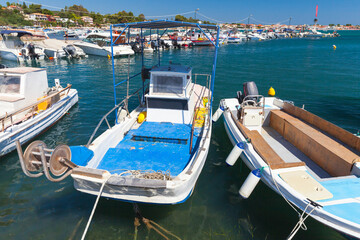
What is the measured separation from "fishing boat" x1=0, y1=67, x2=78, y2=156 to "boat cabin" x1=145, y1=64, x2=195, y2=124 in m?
5.39

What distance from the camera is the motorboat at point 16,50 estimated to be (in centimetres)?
3127

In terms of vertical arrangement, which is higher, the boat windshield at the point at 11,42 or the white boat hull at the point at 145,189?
the boat windshield at the point at 11,42

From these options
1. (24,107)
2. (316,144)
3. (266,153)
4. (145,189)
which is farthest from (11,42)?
(316,144)

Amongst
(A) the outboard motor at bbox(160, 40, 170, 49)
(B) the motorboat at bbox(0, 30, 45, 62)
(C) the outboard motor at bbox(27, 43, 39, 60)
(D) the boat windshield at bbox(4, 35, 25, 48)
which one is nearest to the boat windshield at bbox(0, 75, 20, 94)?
(B) the motorboat at bbox(0, 30, 45, 62)

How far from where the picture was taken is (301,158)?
7664 mm

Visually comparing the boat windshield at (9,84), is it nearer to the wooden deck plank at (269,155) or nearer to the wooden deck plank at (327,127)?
the wooden deck plank at (269,155)

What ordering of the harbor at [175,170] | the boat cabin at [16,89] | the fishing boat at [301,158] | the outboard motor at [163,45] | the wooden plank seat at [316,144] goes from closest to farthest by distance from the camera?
1. the fishing boat at [301,158]
2. the harbor at [175,170]
3. the wooden plank seat at [316,144]
4. the boat cabin at [16,89]
5. the outboard motor at [163,45]

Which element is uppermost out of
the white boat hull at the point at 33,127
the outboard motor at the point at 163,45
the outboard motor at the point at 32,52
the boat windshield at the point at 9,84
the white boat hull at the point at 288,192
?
the outboard motor at the point at 163,45

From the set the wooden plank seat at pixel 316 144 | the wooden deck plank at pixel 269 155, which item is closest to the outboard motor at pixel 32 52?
the wooden plank seat at pixel 316 144

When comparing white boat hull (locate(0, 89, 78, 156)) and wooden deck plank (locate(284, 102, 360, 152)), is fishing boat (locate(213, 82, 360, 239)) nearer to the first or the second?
wooden deck plank (locate(284, 102, 360, 152))

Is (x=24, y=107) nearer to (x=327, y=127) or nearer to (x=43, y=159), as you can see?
(x=43, y=159)

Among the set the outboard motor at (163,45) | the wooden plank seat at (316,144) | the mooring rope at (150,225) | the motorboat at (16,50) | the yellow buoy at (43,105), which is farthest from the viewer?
the outboard motor at (163,45)

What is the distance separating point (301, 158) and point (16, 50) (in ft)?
123

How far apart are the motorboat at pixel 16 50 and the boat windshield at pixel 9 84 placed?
25.2m
